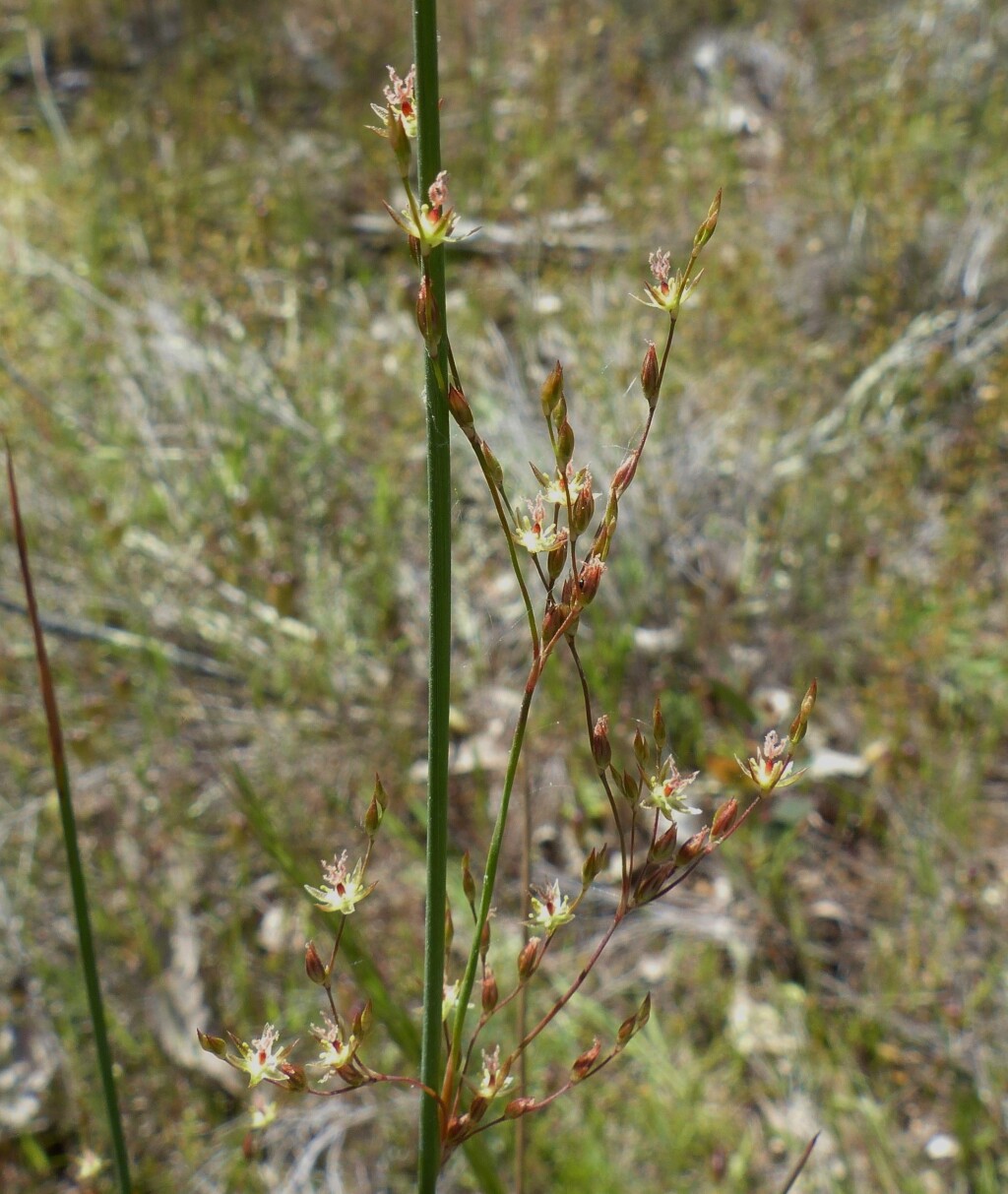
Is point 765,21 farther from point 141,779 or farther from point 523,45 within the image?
point 141,779

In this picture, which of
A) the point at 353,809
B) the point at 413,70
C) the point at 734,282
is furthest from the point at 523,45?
the point at 413,70

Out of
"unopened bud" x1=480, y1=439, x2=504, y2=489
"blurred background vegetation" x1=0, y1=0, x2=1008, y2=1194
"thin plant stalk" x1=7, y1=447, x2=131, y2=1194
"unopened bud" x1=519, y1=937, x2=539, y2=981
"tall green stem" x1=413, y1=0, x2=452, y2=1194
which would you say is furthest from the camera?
"blurred background vegetation" x1=0, y1=0, x2=1008, y2=1194

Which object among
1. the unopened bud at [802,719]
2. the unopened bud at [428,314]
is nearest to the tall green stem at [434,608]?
the unopened bud at [428,314]

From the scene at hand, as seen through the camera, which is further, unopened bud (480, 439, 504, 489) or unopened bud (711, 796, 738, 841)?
unopened bud (711, 796, 738, 841)

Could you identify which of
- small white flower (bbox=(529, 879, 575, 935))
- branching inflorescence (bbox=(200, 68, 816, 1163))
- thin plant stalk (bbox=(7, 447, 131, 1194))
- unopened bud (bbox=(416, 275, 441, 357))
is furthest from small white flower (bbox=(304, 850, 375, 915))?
unopened bud (bbox=(416, 275, 441, 357))

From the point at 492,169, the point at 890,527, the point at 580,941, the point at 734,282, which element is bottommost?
the point at 580,941

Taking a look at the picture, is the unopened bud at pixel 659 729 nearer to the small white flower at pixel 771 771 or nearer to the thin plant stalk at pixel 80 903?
the small white flower at pixel 771 771

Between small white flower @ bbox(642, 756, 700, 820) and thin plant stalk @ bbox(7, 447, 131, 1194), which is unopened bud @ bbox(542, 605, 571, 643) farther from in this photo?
thin plant stalk @ bbox(7, 447, 131, 1194)
